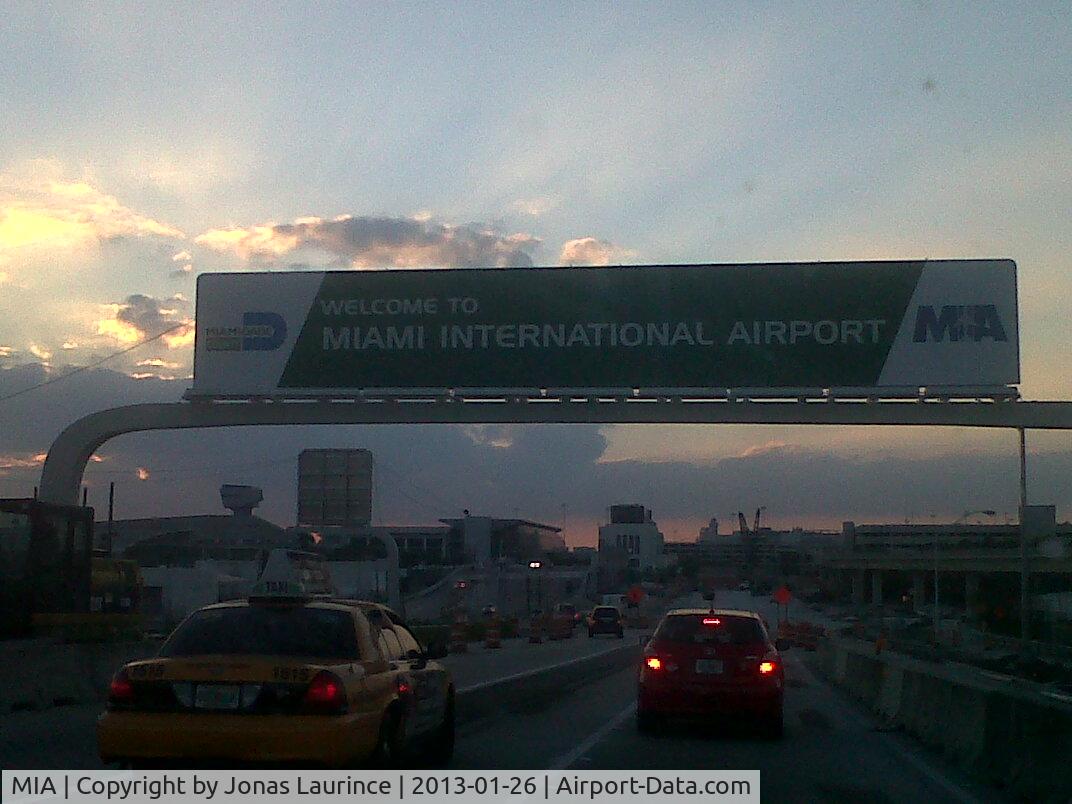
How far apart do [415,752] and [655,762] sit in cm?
260

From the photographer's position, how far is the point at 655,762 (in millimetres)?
12828

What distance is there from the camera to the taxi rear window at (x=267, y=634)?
32.0 ft

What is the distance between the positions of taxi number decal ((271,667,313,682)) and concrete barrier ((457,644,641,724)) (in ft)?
25.3

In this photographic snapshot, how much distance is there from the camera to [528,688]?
72.8 ft

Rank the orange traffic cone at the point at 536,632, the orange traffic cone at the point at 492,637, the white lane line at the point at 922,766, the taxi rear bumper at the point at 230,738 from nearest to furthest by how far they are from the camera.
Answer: the taxi rear bumper at the point at 230,738 → the white lane line at the point at 922,766 → the orange traffic cone at the point at 492,637 → the orange traffic cone at the point at 536,632

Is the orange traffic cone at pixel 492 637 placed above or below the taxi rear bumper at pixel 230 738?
below

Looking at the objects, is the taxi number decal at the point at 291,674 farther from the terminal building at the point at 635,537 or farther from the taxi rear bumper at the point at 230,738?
the terminal building at the point at 635,537

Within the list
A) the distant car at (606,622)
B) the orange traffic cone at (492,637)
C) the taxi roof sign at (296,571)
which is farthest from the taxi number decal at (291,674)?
the distant car at (606,622)

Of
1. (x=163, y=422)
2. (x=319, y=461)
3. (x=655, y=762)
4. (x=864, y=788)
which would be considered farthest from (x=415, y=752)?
(x=319, y=461)

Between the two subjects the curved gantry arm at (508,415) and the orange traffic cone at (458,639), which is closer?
the curved gantry arm at (508,415)

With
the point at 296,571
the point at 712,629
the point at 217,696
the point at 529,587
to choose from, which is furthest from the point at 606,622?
the point at 217,696

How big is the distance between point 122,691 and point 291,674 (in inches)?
48.3

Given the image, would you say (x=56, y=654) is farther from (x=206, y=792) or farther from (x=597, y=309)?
(x=597, y=309)

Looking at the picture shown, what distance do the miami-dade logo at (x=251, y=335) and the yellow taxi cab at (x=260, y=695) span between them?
1578cm
